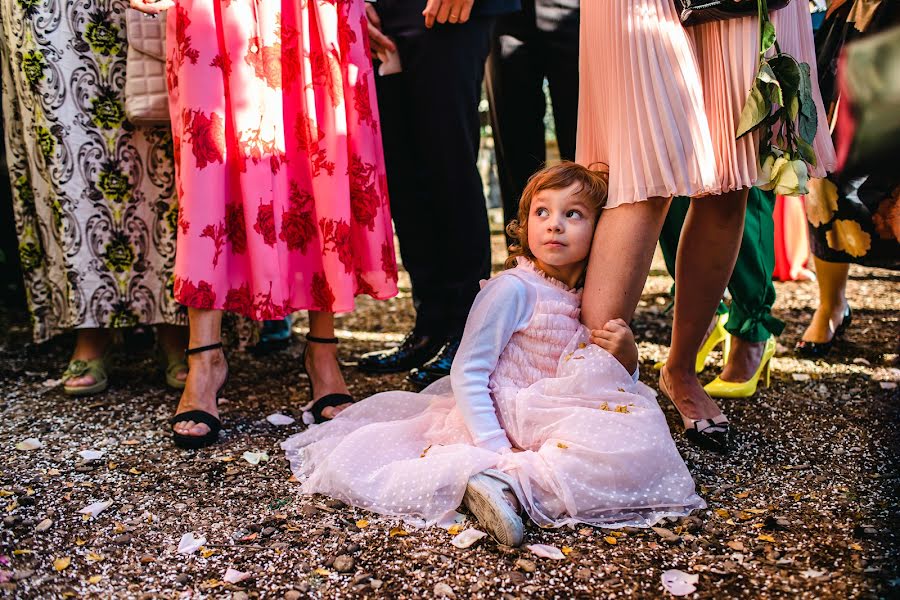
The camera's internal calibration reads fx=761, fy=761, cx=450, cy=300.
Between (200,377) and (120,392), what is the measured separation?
20.4 inches

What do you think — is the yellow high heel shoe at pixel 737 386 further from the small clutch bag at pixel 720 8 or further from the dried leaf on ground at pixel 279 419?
the dried leaf on ground at pixel 279 419

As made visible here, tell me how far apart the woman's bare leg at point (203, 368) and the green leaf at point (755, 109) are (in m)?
1.26

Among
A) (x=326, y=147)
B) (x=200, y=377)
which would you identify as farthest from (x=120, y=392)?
(x=326, y=147)

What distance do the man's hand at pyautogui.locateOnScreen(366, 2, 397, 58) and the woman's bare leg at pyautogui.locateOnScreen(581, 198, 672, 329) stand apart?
0.88m

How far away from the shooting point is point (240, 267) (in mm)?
1878

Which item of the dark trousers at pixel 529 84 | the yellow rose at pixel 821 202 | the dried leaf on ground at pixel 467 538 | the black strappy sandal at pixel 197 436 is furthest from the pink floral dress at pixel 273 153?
the yellow rose at pixel 821 202

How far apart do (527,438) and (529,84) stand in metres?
1.31

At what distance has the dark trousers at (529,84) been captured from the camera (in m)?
2.27

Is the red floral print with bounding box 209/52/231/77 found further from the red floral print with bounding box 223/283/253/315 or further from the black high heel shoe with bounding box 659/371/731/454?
the black high heel shoe with bounding box 659/371/731/454

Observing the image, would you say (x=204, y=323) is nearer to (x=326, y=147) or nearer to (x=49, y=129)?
(x=326, y=147)

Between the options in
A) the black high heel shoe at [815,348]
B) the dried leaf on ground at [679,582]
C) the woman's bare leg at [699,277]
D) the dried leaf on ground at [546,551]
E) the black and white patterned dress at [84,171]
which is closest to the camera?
the dried leaf on ground at [679,582]

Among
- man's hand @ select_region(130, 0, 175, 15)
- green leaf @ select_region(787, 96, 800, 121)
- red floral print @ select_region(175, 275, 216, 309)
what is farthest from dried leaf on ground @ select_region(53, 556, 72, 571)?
green leaf @ select_region(787, 96, 800, 121)

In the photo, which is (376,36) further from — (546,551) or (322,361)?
(546,551)

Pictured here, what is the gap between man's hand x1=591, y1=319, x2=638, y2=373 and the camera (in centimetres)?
152
